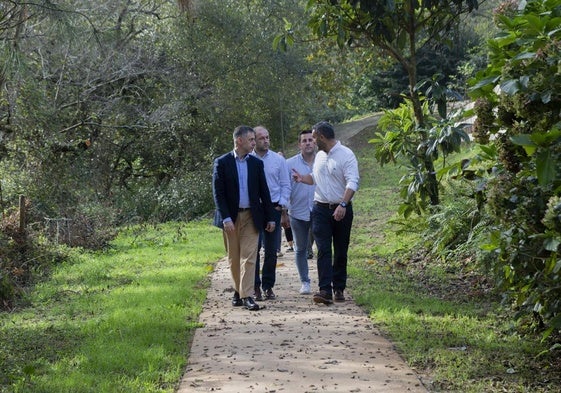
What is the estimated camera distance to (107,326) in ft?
29.1

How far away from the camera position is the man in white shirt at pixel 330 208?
33.4ft

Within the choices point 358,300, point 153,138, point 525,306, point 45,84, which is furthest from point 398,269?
point 153,138

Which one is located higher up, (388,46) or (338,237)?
(388,46)

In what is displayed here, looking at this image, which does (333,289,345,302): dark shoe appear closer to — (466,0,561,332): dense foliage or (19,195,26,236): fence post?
(466,0,561,332): dense foliage

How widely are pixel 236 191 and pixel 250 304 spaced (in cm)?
134

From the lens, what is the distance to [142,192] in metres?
25.8

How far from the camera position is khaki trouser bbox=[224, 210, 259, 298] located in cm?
1012

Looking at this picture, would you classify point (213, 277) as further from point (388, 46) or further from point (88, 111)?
point (88, 111)

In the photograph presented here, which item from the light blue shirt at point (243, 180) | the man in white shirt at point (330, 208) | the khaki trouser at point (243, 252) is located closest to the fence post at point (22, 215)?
the khaki trouser at point (243, 252)

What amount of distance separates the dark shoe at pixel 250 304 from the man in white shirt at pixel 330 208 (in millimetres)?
742

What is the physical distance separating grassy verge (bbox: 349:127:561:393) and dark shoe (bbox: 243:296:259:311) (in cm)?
128

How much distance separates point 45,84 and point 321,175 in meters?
12.0

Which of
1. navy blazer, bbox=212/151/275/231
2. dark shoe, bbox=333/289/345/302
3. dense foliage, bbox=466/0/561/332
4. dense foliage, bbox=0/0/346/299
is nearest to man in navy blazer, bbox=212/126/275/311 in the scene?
navy blazer, bbox=212/151/275/231

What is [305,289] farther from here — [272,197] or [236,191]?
[236,191]
